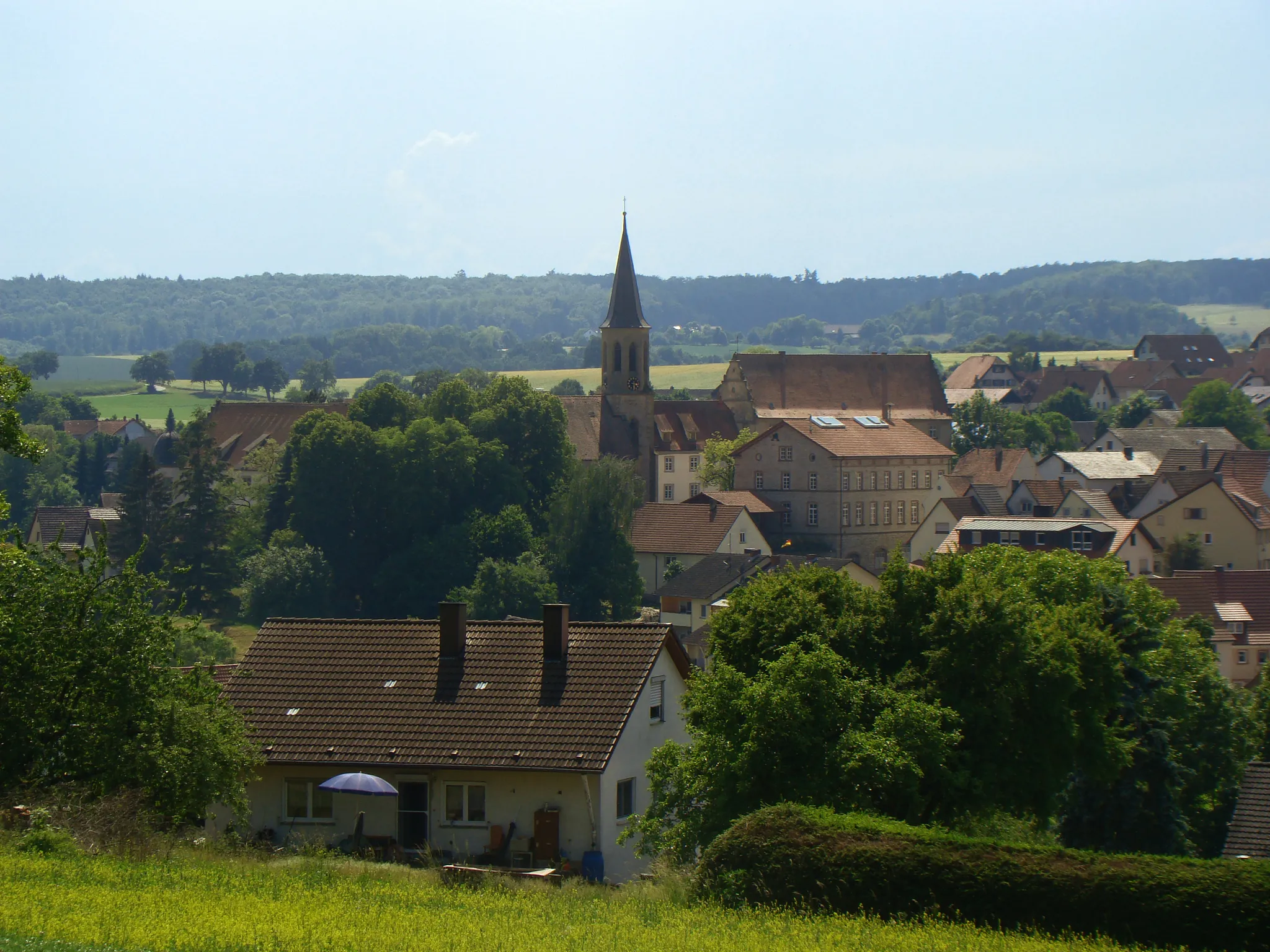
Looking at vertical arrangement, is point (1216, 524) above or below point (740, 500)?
above

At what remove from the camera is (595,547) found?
7769 centimetres

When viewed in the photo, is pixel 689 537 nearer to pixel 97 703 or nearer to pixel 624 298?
pixel 624 298

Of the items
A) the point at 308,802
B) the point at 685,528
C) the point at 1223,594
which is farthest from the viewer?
the point at 685,528

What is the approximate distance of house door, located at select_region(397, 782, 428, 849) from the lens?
23.9 meters

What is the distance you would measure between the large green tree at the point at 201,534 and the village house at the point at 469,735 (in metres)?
59.2

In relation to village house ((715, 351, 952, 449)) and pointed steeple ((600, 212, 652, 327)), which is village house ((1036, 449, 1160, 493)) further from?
pointed steeple ((600, 212, 652, 327))

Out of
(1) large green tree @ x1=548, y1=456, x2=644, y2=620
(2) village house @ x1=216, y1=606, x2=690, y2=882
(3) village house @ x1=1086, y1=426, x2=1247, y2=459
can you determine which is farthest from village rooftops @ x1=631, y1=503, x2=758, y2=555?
(2) village house @ x1=216, y1=606, x2=690, y2=882

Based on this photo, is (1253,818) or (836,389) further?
(836,389)

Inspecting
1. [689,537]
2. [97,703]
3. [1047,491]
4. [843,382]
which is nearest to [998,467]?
[1047,491]

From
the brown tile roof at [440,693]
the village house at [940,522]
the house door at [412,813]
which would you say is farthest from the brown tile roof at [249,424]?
the house door at [412,813]

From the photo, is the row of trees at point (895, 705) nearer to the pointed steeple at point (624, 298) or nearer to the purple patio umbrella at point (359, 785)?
the purple patio umbrella at point (359, 785)

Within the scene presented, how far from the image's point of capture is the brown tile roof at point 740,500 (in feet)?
293

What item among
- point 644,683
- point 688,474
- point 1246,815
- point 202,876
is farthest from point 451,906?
point 688,474

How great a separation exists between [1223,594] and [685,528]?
30040 millimetres
